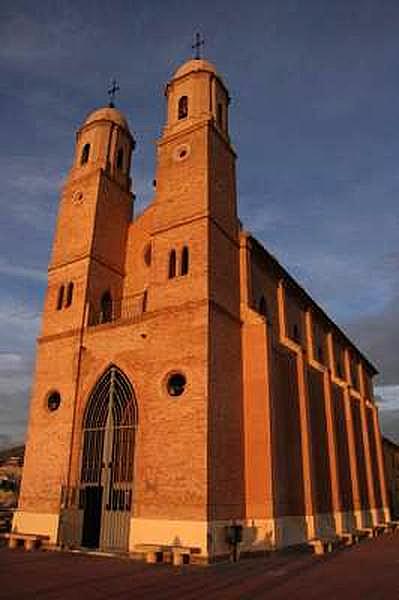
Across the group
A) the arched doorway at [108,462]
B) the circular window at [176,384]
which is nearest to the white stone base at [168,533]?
the arched doorway at [108,462]

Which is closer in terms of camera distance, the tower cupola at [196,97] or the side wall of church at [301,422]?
the side wall of church at [301,422]

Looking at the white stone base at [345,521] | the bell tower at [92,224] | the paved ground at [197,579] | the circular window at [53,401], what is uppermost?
the bell tower at [92,224]

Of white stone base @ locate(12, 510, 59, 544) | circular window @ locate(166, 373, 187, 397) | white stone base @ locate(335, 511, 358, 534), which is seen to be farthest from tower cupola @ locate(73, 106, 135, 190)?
white stone base @ locate(335, 511, 358, 534)

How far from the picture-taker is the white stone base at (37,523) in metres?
16.0

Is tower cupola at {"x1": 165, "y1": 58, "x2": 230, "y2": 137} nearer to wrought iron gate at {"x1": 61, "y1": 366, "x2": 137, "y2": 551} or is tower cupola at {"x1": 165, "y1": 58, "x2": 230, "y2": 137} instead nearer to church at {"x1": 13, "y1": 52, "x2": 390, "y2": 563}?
church at {"x1": 13, "y1": 52, "x2": 390, "y2": 563}

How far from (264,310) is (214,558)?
9.68m

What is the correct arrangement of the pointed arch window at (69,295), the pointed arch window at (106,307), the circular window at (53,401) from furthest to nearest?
1. the pointed arch window at (106,307)
2. the pointed arch window at (69,295)
3. the circular window at (53,401)

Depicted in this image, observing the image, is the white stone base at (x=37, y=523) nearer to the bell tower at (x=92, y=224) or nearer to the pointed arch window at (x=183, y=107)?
the bell tower at (x=92, y=224)

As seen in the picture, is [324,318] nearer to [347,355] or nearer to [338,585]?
[347,355]

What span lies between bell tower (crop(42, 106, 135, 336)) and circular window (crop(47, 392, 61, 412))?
2.49 meters

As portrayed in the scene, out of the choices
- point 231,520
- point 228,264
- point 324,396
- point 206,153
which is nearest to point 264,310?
point 228,264

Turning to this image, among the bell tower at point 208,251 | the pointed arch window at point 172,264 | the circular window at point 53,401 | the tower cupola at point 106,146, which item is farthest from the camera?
the tower cupola at point 106,146

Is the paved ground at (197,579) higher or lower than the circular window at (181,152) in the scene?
lower

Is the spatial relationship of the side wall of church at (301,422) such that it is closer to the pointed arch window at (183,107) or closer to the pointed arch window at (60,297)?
the pointed arch window at (183,107)
